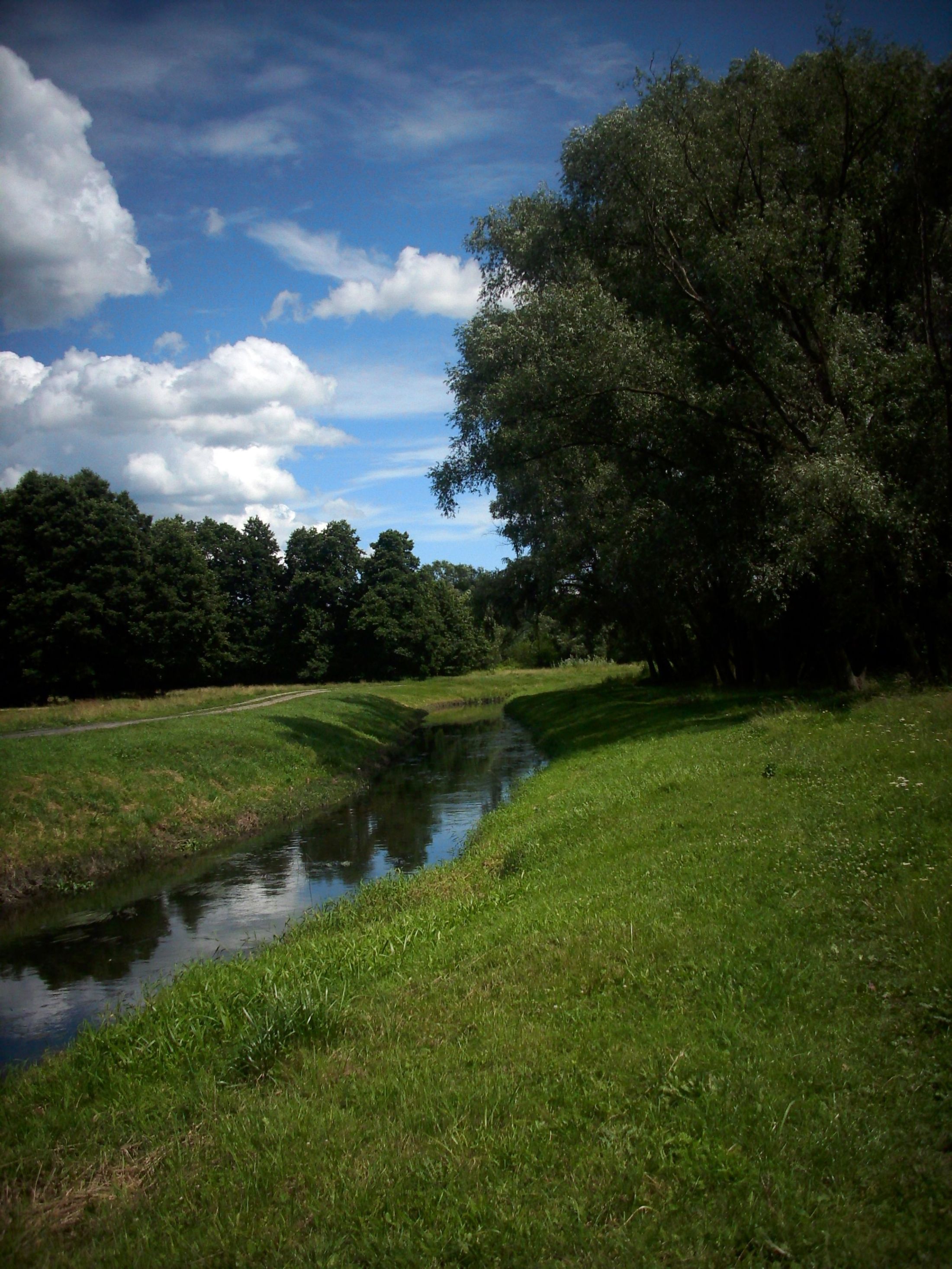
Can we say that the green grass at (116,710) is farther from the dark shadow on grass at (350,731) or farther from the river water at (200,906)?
the river water at (200,906)

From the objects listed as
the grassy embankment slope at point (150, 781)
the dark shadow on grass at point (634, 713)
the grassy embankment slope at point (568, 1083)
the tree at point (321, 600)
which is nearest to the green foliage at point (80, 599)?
the grassy embankment slope at point (150, 781)

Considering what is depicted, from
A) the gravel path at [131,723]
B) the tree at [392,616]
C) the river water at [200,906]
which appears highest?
the tree at [392,616]

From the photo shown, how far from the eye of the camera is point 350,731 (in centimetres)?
3691

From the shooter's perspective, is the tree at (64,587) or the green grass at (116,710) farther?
the tree at (64,587)

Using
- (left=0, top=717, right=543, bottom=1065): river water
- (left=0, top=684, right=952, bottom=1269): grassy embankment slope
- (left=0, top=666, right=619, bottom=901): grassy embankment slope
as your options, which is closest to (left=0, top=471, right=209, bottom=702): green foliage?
(left=0, top=666, right=619, bottom=901): grassy embankment slope

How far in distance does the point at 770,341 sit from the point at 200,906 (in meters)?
17.0

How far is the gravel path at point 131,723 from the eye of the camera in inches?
1056

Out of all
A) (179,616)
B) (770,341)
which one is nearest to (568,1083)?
(770,341)

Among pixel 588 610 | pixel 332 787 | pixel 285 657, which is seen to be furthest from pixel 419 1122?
pixel 285 657

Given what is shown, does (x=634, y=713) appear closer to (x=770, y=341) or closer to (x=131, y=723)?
(x=770, y=341)

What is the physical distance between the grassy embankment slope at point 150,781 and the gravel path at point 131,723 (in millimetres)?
509

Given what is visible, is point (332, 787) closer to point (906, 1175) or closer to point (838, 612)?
point (838, 612)

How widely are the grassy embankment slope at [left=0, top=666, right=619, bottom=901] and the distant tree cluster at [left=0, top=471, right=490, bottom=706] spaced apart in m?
14.4

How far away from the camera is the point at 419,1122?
5.46m
